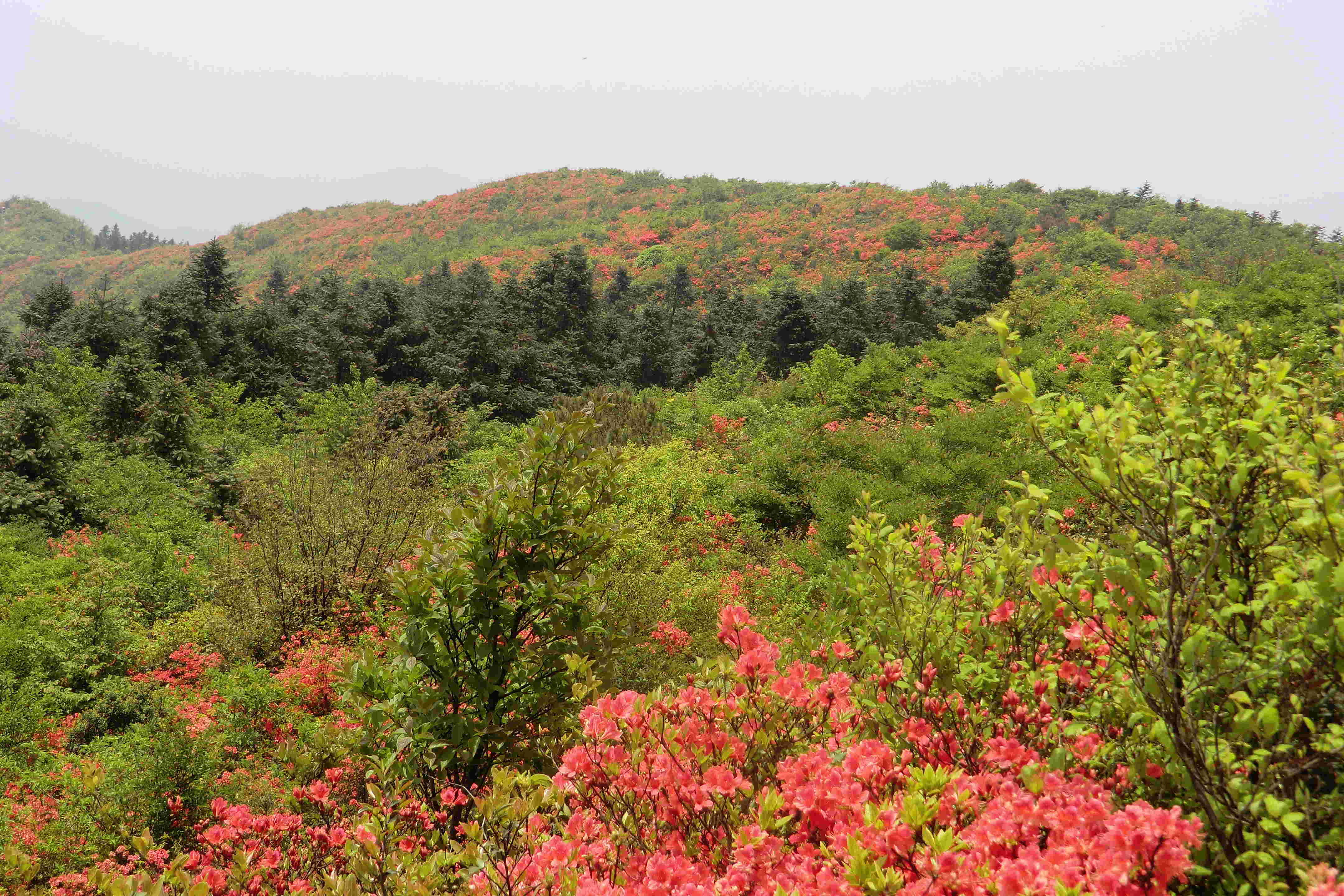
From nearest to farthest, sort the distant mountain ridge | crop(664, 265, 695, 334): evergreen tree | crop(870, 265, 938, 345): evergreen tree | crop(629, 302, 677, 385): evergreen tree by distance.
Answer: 1. crop(870, 265, 938, 345): evergreen tree
2. crop(629, 302, 677, 385): evergreen tree
3. the distant mountain ridge
4. crop(664, 265, 695, 334): evergreen tree

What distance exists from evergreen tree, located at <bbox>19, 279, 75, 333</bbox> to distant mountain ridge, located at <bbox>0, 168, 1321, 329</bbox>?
9.22 m

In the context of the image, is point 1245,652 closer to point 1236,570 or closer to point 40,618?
point 1236,570

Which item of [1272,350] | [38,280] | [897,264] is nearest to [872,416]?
[1272,350]

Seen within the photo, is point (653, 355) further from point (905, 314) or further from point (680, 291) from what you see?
point (905, 314)

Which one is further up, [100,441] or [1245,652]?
[1245,652]

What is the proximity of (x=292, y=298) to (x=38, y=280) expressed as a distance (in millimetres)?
43672

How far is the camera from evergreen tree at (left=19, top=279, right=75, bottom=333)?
70.2ft

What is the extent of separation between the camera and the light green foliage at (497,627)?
9.74 ft

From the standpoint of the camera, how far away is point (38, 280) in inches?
1992

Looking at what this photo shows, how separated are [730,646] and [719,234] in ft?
140

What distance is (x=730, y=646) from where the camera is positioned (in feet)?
9.54

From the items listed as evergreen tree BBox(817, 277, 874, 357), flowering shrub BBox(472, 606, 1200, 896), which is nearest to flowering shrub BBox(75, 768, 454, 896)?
flowering shrub BBox(472, 606, 1200, 896)

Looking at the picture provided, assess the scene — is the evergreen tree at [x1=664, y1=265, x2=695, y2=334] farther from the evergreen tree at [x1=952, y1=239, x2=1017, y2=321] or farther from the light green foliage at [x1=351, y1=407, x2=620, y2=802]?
the light green foliage at [x1=351, y1=407, x2=620, y2=802]

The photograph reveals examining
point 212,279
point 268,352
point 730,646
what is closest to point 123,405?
Result: point 268,352
